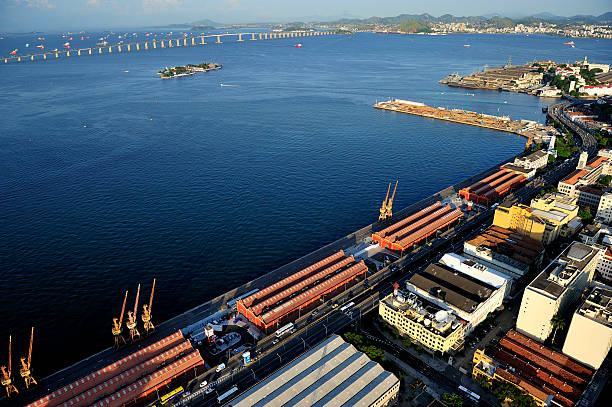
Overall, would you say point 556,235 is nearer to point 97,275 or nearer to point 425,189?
point 425,189

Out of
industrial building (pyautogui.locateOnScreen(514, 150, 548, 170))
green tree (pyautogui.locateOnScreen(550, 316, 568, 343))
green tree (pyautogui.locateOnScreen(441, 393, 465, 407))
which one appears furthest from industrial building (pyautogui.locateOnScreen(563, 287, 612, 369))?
industrial building (pyautogui.locateOnScreen(514, 150, 548, 170))

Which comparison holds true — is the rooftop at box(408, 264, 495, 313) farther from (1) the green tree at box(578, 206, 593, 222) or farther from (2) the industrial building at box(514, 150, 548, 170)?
(2) the industrial building at box(514, 150, 548, 170)

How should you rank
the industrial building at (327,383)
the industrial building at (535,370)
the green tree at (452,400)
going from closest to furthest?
the industrial building at (327,383) < the green tree at (452,400) < the industrial building at (535,370)

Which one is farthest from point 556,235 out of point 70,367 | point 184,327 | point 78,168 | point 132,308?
point 78,168

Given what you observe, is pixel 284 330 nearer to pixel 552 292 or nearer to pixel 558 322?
pixel 552 292

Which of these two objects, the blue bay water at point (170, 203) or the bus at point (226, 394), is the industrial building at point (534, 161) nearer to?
the blue bay water at point (170, 203)

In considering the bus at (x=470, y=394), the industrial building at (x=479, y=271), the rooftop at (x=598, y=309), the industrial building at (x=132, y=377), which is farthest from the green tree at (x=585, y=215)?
the industrial building at (x=132, y=377)

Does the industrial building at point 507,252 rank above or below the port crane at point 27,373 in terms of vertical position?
above

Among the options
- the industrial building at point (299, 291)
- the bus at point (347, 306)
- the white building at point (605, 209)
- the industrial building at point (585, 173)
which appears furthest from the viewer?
the industrial building at point (585, 173)

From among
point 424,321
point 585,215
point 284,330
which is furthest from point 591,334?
point 585,215
